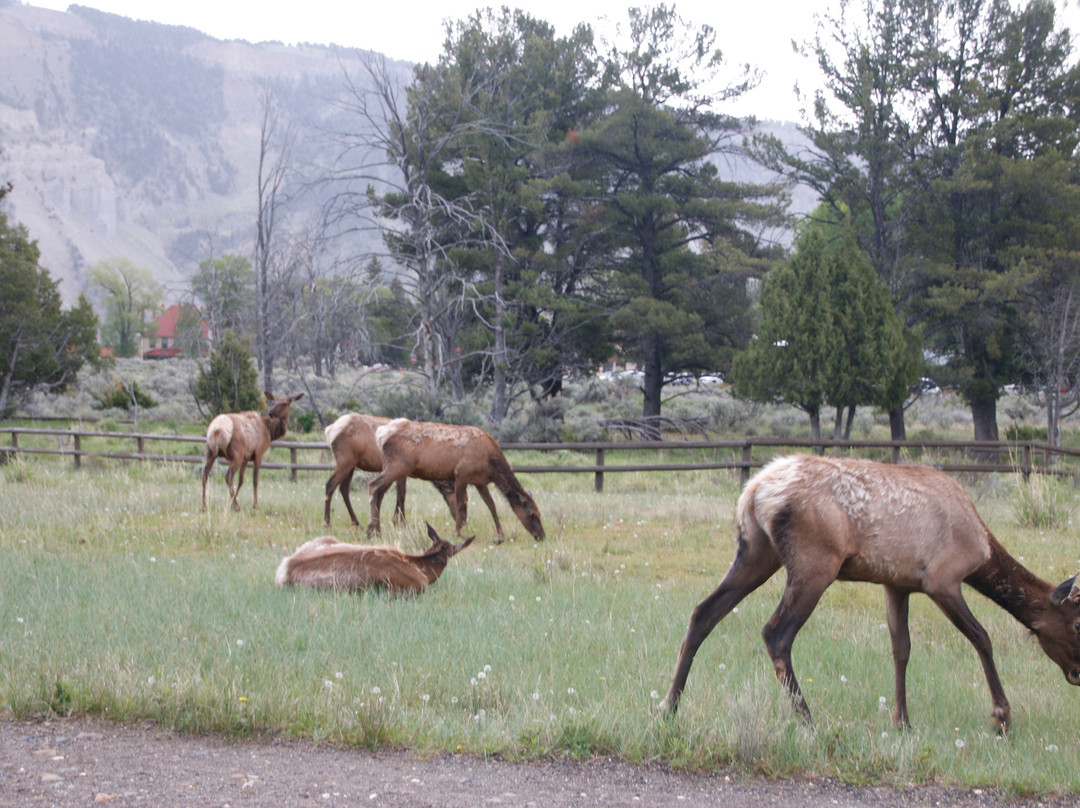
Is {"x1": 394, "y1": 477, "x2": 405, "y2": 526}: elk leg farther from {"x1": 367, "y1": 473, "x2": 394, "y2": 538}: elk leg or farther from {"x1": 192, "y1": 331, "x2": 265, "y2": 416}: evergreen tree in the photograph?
{"x1": 192, "y1": 331, "x2": 265, "y2": 416}: evergreen tree

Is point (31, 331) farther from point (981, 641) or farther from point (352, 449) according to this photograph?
point (981, 641)

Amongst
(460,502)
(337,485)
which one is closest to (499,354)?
(337,485)

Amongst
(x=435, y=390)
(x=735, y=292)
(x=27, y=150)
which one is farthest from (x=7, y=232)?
(x=27, y=150)

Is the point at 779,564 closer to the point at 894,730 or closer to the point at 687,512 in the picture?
the point at 894,730

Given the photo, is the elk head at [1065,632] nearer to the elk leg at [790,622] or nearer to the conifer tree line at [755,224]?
the elk leg at [790,622]

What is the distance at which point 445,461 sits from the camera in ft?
39.9

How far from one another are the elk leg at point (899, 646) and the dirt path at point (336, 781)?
997 mm

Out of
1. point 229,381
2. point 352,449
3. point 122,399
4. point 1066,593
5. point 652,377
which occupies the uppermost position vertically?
point 652,377

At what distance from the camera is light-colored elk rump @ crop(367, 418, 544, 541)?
12016 mm

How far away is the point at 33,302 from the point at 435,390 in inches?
670

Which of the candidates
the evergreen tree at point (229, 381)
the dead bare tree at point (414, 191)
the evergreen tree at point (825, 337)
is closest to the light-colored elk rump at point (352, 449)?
the dead bare tree at point (414, 191)

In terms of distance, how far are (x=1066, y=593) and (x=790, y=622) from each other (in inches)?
73.7

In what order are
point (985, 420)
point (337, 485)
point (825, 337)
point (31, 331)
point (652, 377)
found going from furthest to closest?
point (652, 377)
point (31, 331)
point (985, 420)
point (825, 337)
point (337, 485)

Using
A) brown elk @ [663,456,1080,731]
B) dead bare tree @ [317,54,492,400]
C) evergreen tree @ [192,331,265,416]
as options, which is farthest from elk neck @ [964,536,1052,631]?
evergreen tree @ [192,331,265,416]
